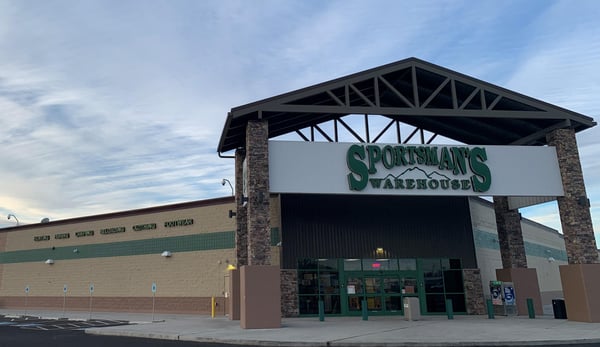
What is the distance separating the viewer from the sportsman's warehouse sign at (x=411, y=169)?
20906 mm

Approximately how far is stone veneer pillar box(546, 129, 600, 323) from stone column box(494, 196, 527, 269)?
178 inches

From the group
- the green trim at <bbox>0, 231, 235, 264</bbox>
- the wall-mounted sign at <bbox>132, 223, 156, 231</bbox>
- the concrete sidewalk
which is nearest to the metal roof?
the green trim at <bbox>0, 231, 235, 264</bbox>

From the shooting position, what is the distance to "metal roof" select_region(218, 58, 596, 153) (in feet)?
70.4

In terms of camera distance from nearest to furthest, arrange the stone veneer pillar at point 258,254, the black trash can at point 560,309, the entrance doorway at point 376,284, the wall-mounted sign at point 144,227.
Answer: the stone veneer pillar at point 258,254, the black trash can at point 560,309, the entrance doorway at point 376,284, the wall-mounted sign at point 144,227

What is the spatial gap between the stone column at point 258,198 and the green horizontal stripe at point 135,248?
6987 mm

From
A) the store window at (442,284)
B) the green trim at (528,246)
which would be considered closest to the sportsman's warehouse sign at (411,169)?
the store window at (442,284)

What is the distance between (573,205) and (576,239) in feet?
5.33

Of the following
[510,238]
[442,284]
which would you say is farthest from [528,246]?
[442,284]

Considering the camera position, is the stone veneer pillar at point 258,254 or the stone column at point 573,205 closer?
the stone veneer pillar at point 258,254

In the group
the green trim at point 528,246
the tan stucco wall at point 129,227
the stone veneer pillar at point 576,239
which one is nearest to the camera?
the stone veneer pillar at point 576,239

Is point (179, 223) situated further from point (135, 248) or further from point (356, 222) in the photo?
point (356, 222)

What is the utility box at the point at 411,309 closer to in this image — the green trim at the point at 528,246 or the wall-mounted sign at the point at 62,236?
the green trim at the point at 528,246

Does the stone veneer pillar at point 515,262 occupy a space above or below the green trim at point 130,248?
below

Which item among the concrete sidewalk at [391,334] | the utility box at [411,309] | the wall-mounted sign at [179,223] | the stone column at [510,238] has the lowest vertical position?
the concrete sidewalk at [391,334]
